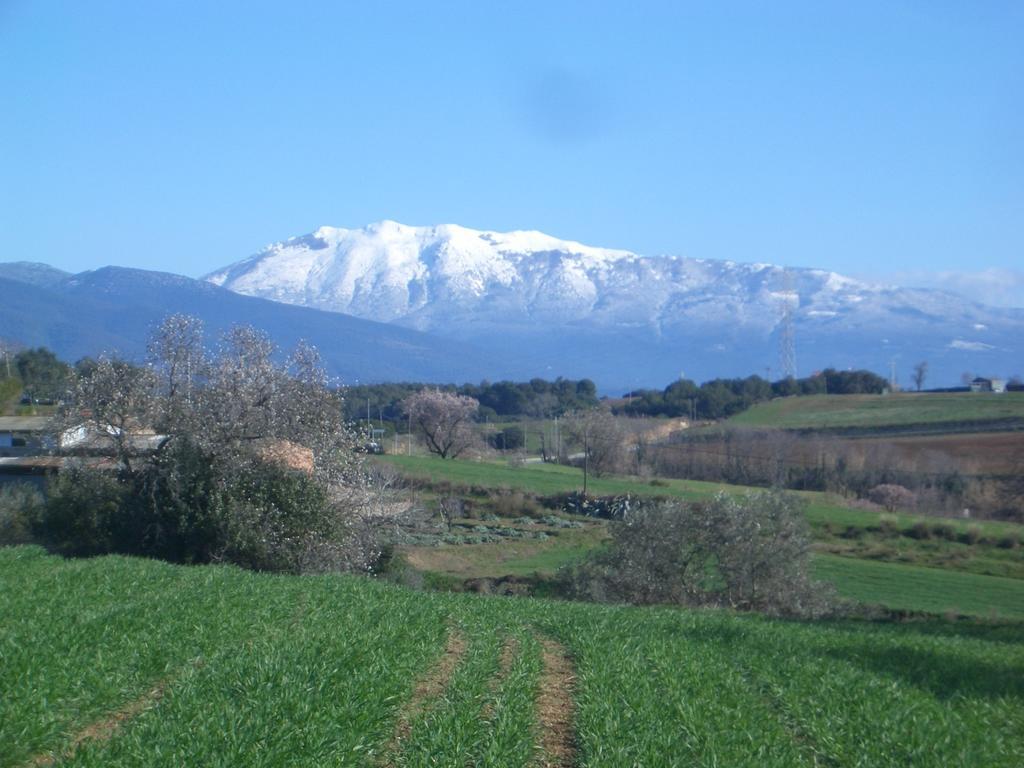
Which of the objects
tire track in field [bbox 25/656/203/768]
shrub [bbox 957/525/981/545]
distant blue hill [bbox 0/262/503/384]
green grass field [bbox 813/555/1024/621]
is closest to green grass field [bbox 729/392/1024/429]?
shrub [bbox 957/525/981/545]

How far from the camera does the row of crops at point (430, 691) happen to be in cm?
722

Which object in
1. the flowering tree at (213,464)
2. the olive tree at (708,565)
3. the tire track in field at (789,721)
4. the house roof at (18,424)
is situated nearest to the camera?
the tire track in field at (789,721)

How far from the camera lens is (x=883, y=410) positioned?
68312mm

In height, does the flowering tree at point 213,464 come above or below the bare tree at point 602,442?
above

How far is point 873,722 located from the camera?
8.73 metres

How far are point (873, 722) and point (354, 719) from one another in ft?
14.0

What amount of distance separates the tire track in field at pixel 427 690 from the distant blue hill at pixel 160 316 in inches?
1653

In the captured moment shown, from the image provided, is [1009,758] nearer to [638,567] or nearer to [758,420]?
[638,567]

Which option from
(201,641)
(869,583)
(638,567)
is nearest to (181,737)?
(201,641)

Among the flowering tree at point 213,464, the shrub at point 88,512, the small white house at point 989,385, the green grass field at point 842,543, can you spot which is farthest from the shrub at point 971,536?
the small white house at point 989,385

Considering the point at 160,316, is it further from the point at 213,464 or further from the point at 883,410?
the point at 883,410

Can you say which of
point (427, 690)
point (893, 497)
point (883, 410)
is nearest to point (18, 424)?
point (427, 690)

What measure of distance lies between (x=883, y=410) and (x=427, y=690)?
6412 centimetres

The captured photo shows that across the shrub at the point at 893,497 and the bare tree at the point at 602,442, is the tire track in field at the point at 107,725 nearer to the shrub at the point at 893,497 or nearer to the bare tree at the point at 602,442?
the shrub at the point at 893,497
